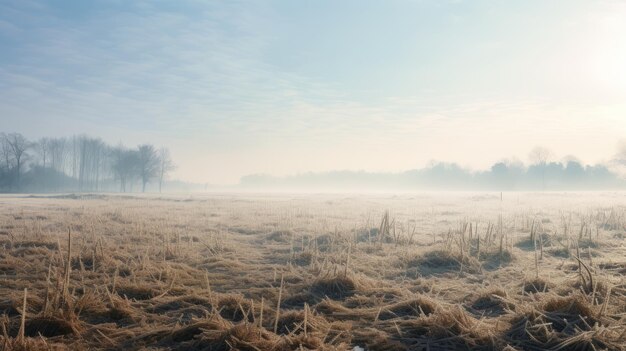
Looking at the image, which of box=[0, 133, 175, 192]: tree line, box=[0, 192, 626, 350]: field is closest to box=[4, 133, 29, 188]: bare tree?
box=[0, 133, 175, 192]: tree line

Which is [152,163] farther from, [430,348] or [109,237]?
[430,348]

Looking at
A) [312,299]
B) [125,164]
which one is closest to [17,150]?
[125,164]

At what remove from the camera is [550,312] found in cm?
524

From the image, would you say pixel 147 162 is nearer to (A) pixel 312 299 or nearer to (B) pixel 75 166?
Answer: (B) pixel 75 166

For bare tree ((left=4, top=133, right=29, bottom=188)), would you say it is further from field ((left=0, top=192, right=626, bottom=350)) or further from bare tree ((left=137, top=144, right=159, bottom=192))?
field ((left=0, top=192, right=626, bottom=350))

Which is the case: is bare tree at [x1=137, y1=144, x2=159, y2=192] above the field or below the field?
above

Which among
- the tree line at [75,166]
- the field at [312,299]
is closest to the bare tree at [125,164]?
the tree line at [75,166]

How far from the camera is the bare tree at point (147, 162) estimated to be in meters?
82.2

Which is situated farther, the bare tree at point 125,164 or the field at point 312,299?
the bare tree at point 125,164

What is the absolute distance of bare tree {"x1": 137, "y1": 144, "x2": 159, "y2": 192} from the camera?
82.2 meters

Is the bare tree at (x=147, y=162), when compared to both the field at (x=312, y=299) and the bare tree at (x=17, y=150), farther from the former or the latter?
the field at (x=312, y=299)

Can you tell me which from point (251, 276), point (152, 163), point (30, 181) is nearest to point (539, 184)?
point (152, 163)

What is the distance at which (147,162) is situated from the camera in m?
83.4

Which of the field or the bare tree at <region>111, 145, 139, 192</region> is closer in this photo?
the field
